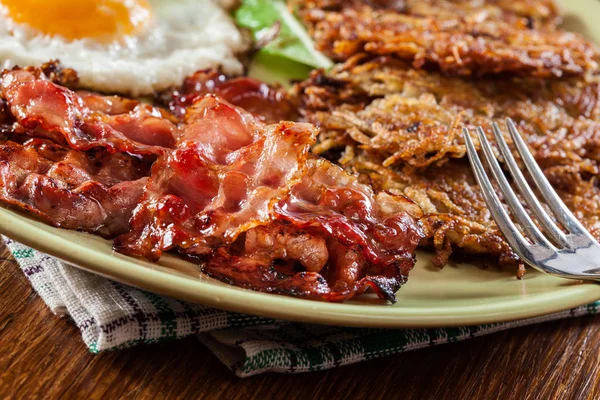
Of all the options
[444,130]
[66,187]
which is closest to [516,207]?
[444,130]

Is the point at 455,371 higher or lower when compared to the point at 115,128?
lower

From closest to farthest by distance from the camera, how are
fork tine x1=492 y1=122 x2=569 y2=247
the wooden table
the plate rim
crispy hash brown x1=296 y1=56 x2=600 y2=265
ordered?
1. the plate rim
2. the wooden table
3. fork tine x1=492 y1=122 x2=569 y2=247
4. crispy hash brown x1=296 y1=56 x2=600 y2=265

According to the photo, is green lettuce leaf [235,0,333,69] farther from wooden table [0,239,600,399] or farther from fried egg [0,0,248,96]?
wooden table [0,239,600,399]

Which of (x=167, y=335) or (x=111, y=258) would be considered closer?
(x=111, y=258)

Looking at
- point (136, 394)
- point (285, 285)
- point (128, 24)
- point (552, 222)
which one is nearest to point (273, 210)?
point (285, 285)

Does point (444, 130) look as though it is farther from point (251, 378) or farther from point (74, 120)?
point (74, 120)

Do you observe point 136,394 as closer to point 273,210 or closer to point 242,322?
point 242,322

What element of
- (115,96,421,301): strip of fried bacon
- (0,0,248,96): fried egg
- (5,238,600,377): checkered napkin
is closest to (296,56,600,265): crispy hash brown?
(115,96,421,301): strip of fried bacon
